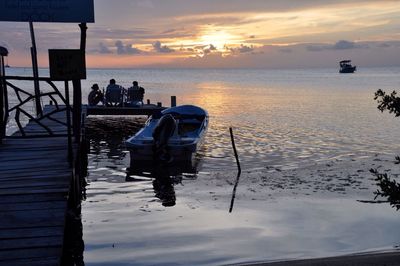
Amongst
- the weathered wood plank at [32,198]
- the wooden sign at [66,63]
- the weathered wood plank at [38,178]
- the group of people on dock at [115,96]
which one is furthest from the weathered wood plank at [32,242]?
the group of people on dock at [115,96]

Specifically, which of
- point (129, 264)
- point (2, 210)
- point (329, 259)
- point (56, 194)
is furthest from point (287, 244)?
point (2, 210)

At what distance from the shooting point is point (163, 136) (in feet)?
54.5

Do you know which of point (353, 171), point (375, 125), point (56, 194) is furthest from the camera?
point (375, 125)

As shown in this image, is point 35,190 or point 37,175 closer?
point 35,190

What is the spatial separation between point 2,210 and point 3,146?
5.53m

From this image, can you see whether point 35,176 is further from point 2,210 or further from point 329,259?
point 329,259

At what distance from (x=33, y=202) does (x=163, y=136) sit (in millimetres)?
9384

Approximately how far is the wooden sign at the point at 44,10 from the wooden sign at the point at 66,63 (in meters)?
0.61

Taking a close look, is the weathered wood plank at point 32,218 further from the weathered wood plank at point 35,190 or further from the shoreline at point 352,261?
the shoreline at point 352,261

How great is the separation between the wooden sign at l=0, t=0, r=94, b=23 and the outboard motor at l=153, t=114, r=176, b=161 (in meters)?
7.52

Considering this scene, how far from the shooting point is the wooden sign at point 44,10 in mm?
9016

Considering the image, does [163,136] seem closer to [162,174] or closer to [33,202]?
[162,174]

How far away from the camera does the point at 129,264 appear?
8.53 metres

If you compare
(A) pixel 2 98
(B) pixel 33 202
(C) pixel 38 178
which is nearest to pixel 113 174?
(A) pixel 2 98
